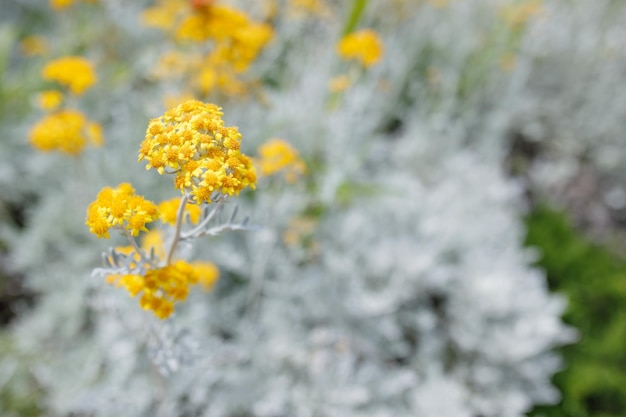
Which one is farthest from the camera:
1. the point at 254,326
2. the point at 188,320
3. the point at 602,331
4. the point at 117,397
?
the point at 602,331

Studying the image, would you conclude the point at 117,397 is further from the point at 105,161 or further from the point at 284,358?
the point at 105,161

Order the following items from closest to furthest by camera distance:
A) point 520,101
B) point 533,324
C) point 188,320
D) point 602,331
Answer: point 188,320 < point 533,324 < point 602,331 < point 520,101

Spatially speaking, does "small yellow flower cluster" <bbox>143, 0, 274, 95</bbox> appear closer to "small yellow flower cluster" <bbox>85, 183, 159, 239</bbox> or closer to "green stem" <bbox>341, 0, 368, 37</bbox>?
"green stem" <bbox>341, 0, 368, 37</bbox>

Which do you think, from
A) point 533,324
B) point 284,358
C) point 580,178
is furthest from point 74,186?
point 580,178

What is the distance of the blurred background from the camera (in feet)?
5.03

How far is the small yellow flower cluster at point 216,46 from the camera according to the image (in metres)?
1.46

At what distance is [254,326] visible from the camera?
168 cm

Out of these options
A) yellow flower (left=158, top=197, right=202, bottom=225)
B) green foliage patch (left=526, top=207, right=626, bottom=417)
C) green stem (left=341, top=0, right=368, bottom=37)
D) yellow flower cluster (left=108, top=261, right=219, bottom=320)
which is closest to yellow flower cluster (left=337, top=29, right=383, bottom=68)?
green stem (left=341, top=0, right=368, bottom=37)

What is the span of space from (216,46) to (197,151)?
1.07 m

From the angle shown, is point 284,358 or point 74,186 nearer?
A: point 284,358

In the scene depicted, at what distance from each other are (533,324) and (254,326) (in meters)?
1.09

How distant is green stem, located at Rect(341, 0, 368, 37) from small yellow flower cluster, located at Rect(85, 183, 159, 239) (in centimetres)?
145

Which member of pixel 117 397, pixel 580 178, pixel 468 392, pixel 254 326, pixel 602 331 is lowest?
pixel 117 397

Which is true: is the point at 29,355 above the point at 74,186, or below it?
below
